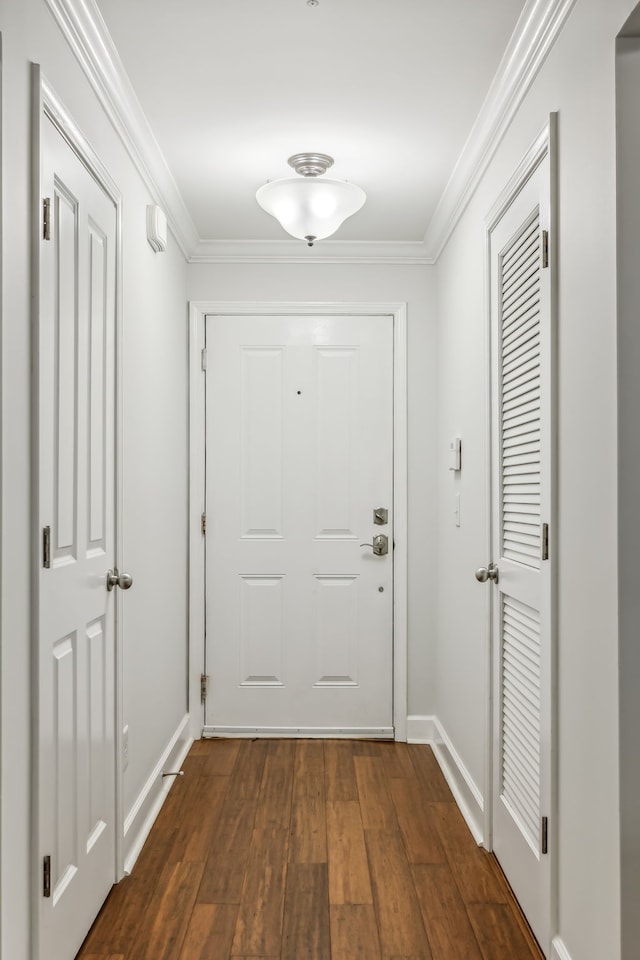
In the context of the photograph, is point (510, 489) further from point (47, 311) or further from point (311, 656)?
point (311, 656)

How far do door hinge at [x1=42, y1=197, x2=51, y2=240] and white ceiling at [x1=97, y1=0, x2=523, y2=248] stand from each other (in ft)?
1.93

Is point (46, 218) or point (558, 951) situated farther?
point (558, 951)

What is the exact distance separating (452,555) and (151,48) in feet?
7.23

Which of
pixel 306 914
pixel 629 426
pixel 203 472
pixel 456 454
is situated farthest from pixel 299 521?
pixel 629 426

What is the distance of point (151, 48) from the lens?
2041 mm

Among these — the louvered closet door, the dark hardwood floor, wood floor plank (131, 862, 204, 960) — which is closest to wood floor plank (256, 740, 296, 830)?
the dark hardwood floor

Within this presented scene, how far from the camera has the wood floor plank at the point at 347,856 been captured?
2242mm

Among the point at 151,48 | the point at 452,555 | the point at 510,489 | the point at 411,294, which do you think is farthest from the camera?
the point at 411,294

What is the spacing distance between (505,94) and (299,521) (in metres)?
2.12

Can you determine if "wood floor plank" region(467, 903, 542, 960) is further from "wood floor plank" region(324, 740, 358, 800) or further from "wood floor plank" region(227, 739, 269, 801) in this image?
"wood floor plank" region(227, 739, 269, 801)

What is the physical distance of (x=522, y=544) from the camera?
7.26 feet

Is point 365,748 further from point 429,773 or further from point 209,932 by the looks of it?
point 209,932

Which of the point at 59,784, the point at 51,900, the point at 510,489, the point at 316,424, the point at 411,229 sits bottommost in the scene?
the point at 51,900

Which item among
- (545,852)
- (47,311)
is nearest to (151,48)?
(47,311)
